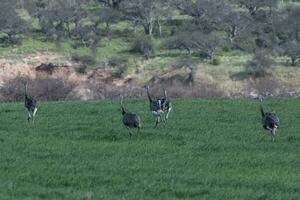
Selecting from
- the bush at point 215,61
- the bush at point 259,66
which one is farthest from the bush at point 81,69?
the bush at point 259,66

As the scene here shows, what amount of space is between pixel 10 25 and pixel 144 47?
43.8 feet

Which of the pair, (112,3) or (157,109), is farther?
(112,3)

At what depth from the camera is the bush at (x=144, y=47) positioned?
6950 centimetres

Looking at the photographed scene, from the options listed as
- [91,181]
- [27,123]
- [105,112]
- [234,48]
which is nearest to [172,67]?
[234,48]

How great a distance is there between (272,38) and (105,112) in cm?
4634

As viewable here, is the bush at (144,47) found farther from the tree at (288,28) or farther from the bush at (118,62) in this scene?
the tree at (288,28)

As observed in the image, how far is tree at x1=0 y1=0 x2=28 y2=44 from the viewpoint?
74.0m

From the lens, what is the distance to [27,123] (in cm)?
2950

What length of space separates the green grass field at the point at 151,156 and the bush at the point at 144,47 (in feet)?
119

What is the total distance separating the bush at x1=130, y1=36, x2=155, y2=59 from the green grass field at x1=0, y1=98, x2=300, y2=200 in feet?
119

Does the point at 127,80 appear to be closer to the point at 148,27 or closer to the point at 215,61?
the point at 215,61

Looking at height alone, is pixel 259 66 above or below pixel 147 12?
below

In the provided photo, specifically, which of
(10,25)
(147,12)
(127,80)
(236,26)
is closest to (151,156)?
(127,80)

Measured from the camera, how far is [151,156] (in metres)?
21.2
